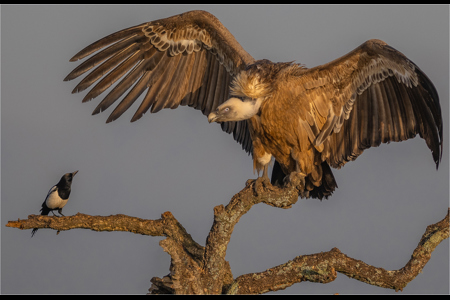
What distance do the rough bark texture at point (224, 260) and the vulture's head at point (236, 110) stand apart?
109cm

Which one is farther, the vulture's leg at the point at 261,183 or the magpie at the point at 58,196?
the magpie at the point at 58,196

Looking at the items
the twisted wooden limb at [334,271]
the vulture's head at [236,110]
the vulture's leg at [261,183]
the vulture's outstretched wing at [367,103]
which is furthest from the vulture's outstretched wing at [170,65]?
the twisted wooden limb at [334,271]

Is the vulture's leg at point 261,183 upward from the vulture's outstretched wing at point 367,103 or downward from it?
downward

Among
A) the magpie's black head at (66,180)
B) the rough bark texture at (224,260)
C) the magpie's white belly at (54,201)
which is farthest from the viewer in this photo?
the magpie's black head at (66,180)

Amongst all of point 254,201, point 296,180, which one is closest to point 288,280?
point 254,201

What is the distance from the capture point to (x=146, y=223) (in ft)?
20.9

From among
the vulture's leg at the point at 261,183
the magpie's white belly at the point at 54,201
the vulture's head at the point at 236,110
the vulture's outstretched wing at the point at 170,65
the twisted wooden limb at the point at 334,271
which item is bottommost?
the twisted wooden limb at the point at 334,271

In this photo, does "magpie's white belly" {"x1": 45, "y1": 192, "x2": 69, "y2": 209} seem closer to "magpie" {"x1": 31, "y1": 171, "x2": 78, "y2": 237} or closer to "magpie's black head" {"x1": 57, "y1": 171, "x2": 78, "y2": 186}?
"magpie" {"x1": 31, "y1": 171, "x2": 78, "y2": 237}

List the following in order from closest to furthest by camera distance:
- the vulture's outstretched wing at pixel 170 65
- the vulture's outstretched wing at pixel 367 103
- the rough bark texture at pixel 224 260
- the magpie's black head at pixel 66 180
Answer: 1. the rough bark texture at pixel 224 260
2. the vulture's outstretched wing at pixel 367 103
3. the vulture's outstretched wing at pixel 170 65
4. the magpie's black head at pixel 66 180

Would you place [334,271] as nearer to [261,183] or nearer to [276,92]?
[261,183]

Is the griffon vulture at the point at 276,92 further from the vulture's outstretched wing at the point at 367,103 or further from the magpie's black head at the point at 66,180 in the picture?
the magpie's black head at the point at 66,180

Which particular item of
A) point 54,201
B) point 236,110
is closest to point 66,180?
point 54,201

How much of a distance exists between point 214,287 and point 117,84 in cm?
317

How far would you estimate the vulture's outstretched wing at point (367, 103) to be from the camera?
282 inches
